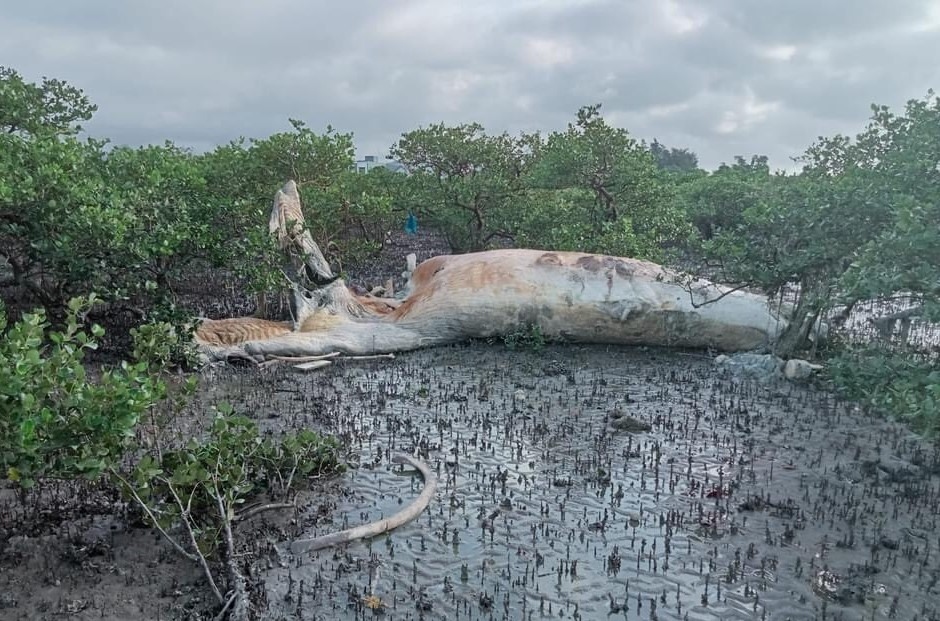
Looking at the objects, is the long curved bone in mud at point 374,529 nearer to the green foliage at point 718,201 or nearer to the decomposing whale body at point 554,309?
the decomposing whale body at point 554,309

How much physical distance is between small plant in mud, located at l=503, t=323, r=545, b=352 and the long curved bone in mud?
18.3 feet

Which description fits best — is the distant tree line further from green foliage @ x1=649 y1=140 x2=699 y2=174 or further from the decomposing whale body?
A: green foliage @ x1=649 y1=140 x2=699 y2=174

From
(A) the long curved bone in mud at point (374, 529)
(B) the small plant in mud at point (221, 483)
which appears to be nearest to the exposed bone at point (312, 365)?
(B) the small plant in mud at point (221, 483)

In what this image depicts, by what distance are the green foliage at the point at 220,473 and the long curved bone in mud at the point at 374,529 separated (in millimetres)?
638

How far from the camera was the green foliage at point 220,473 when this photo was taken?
518 centimetres

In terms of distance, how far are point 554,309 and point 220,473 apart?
7.49m

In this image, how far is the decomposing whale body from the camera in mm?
11977

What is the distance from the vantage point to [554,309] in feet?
39.9

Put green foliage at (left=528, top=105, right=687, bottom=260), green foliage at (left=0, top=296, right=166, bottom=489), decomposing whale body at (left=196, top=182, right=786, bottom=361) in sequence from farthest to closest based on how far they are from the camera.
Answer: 1. green foliage at (left=528, top=105, right=687, bottom=260)
2. decomposing whale body at (left=196, top=182, right=786, bottom=361)
3. green foliage at (left=0, top=296, right=166, bottom=489)

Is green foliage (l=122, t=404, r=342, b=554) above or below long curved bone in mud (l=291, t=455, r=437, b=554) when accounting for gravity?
above

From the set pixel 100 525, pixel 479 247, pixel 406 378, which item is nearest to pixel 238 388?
pixel 406 378

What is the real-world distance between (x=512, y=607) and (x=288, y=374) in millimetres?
6302

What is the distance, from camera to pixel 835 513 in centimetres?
633

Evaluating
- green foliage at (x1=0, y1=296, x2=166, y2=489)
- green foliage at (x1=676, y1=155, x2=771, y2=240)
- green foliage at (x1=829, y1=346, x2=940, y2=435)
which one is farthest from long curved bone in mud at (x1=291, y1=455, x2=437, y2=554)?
green foliage at (x1=676, y1=155, x2=771, y2=240)
